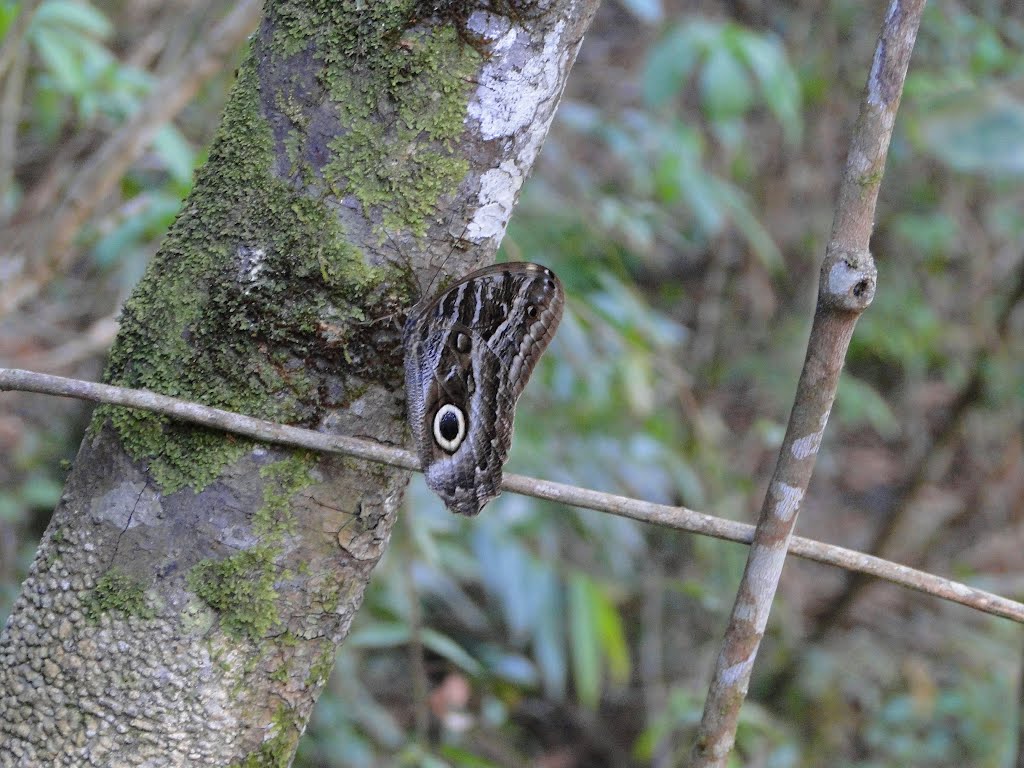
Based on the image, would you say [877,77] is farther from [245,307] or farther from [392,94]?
[245,307]

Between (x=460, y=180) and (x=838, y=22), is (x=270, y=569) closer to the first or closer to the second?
(x=460, y=180)

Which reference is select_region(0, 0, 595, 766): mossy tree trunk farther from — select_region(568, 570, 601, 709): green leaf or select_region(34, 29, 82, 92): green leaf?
select_region(568, 570, 601, 709): green leaf

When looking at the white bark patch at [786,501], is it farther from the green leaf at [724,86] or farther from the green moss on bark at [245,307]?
the green leaf at [724,86]

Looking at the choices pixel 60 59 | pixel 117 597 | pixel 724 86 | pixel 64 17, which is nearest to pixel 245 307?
pixel 117 597

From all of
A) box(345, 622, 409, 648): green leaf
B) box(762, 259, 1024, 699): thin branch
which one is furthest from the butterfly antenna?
box(762, 259, 1024, 699): thin branch

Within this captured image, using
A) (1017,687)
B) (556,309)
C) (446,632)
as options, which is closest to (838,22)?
(1017,687)

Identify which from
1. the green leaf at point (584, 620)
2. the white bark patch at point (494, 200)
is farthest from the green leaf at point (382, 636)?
the white bark patch at point (494, 200)

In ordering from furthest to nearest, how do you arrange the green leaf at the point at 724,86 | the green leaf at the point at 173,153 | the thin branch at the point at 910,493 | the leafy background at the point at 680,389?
the thin branch at the point at 910,493
the green leaf at the point at 724,86
the leafy background at the point at 680,389
the green leaf at the point at 173,153
